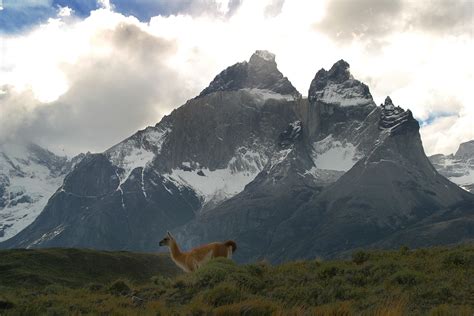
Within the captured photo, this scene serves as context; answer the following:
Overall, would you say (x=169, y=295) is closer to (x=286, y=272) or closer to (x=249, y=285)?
(x=249, y=285)

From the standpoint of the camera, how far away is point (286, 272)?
2311cm

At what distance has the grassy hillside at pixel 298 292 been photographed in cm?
1540

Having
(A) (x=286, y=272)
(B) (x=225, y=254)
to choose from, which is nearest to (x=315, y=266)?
(A) (x=286, y=272)

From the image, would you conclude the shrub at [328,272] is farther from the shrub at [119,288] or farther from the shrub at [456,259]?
the shrub at [119,288]

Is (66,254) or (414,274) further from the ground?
(66,254)

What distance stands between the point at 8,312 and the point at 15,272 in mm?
27797

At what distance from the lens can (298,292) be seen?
18172 mm

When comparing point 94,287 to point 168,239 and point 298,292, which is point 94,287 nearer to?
point 168,239

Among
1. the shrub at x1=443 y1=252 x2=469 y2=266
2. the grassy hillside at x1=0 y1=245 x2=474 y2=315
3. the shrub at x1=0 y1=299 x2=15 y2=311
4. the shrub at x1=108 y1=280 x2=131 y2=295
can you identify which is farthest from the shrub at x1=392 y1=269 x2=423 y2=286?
the shrub at x1=0 y1=299 x2=15 y2=311

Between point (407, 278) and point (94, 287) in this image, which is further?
point (94, 287)

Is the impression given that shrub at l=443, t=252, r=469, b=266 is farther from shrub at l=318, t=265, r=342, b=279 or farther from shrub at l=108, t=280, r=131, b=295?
shrub at l=108, t=280, r=131, b=295

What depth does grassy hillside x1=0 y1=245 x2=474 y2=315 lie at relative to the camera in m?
15.4

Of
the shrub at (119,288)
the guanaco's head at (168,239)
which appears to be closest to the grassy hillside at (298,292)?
the shrub at (119,288)

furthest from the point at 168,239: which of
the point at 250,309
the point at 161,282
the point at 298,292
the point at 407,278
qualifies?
the point at 250,309
